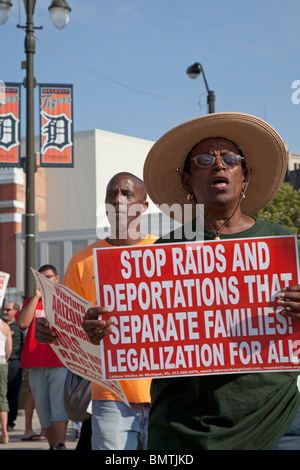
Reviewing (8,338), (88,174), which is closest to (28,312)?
(8,338)

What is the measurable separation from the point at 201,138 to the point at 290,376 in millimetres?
1080

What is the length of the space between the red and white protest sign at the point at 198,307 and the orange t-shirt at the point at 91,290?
129 cm

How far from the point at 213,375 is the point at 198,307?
257 millimetres

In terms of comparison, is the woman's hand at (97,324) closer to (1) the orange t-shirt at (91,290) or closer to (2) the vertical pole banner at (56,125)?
(1) the orange t-shirt at (91,290)

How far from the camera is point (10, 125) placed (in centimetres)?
1584

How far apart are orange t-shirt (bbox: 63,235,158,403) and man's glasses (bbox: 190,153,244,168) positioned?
4.87 feet

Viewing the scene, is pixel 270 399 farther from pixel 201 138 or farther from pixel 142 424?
pixel 142 424

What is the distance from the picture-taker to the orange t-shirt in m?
4.29

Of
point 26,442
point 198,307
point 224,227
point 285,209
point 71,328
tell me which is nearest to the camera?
point 198,307

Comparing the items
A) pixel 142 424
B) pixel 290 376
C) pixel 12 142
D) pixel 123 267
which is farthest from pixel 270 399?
pixel 12 142

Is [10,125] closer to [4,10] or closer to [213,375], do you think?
[4,10]

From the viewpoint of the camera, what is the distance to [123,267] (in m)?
3.02

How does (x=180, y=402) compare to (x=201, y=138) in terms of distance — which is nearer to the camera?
(x=180, y=402)

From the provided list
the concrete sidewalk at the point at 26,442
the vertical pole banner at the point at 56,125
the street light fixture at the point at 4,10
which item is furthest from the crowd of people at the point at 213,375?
the vertical pole banner at the point at 56,125
